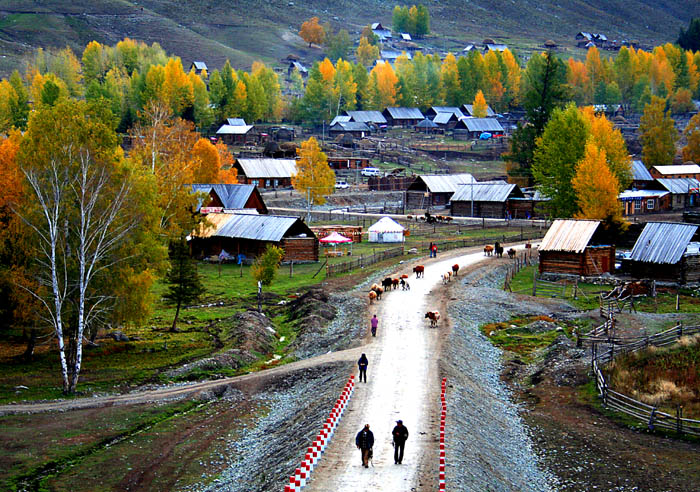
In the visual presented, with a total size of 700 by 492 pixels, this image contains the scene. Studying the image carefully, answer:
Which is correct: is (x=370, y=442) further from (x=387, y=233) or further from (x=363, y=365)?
(x=387, y=233)

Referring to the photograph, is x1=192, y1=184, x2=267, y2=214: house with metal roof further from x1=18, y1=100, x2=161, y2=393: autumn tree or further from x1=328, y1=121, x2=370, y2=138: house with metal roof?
x1=328, y1=121, x2=370, y2=138: house with metal roof

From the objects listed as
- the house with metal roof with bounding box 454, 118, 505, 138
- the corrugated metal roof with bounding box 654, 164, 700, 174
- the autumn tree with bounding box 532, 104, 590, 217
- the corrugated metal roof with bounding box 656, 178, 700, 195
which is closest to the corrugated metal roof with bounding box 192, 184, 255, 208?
the autumn tree with bounding box 532, 104, 590, 217

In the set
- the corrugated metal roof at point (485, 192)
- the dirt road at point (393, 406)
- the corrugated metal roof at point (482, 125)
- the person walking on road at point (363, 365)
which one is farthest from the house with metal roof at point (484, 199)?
the person walking on road at point (363, 365)

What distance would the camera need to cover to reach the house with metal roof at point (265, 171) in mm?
110312

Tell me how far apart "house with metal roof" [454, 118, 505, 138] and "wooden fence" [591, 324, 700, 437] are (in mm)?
115270

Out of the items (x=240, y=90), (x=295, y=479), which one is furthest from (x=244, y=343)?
(x=240, y=90)

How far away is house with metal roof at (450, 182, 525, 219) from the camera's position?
94.8 meters

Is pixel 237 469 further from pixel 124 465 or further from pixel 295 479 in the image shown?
pixel 295 479

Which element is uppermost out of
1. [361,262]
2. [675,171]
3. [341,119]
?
[341,119]

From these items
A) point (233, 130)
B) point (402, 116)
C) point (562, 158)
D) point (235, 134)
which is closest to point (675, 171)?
point (562, 158)

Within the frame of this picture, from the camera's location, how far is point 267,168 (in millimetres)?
113250

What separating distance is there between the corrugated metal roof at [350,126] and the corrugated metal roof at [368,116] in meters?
3.81

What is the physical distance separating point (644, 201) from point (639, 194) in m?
1.01

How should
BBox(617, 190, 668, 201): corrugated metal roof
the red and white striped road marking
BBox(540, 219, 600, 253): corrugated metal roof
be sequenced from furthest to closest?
1. BBox(617, 190, 668, 201): corrugated metal roof
2. BBox(540, 219, 600, 253): corrugated metal roof
3. the red and white striped road marking
